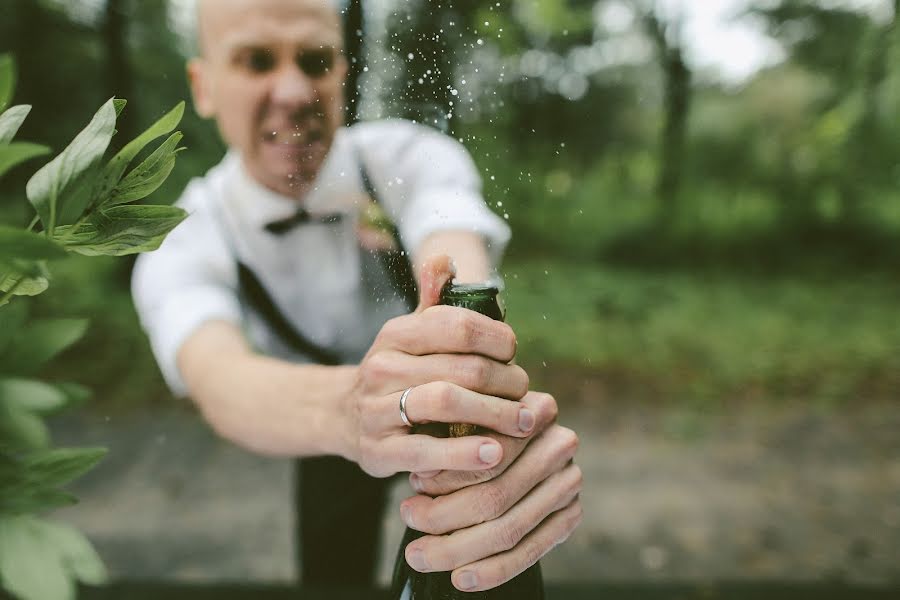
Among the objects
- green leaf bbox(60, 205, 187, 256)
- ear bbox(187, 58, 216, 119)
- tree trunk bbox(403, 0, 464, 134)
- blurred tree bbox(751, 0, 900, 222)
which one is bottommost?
green leaf bbox(60, 205, 187, 256)

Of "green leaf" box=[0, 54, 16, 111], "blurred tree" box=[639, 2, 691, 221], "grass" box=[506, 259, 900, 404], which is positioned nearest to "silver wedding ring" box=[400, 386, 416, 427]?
"green leaf" box=[0, 54, 16, 111]

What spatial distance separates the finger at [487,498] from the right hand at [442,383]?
29mm

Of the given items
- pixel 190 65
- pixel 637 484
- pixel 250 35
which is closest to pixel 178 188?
pixel 190 65

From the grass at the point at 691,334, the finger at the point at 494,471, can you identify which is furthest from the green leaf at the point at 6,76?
the grass at the point at 691,334

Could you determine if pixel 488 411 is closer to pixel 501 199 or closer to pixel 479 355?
pixel 479 355

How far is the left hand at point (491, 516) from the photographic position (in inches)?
20.6

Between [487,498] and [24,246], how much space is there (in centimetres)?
35

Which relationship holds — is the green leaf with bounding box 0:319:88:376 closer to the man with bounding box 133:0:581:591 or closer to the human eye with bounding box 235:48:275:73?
the man with bounding box 133:0:581:591

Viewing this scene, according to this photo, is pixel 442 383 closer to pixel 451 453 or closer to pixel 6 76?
pixel 451 453

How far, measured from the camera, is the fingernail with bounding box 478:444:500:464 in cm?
50

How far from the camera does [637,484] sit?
11.4 feet

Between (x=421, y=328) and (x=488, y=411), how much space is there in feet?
0.26

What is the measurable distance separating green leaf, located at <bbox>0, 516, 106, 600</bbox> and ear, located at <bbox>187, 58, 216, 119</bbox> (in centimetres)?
58

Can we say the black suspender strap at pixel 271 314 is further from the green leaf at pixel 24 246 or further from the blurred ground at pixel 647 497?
the blurred ground at pixel 647 497
